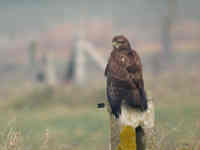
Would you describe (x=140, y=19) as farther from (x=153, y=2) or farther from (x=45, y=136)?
(x=45, y=136)

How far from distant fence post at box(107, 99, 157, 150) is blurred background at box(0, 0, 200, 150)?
0.30m

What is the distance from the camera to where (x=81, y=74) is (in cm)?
2477

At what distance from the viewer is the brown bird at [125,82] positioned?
4.09 metres

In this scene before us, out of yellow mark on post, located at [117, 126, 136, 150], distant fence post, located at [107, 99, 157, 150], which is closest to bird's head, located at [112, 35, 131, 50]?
distant fence post, located at [107, 99, 157, 150]

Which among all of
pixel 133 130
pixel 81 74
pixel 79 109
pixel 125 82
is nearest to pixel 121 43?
pixel 125 82

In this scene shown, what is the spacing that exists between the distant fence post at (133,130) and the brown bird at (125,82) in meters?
0.07

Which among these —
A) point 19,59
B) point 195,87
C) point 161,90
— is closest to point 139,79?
point 161,90

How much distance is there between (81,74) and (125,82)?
67.9ft

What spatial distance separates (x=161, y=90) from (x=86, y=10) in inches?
1328

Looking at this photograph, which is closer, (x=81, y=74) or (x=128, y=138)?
(x=128, y=138)

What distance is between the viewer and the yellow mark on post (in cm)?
399

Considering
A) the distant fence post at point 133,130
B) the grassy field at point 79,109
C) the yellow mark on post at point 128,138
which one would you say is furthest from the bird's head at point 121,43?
the grassy field at point 79,109

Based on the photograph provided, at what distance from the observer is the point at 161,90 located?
18906 mm

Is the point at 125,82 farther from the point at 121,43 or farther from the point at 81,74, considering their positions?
the point at 81,74
